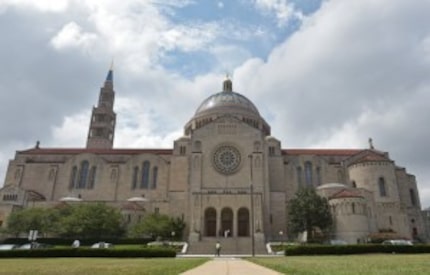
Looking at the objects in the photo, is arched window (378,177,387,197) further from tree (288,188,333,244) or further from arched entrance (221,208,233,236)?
arched entrance (221,208,233,236)

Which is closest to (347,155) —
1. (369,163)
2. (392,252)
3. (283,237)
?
(369,163)

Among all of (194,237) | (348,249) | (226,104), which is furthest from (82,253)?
(226,104)

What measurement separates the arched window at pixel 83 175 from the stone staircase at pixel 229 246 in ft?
90.4

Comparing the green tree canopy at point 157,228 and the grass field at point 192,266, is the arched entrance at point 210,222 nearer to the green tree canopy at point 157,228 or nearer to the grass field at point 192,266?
the green tree canopy at point 157,228

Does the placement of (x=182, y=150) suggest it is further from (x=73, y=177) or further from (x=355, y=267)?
(x=355, y=267)

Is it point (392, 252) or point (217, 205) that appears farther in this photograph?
point (217, 205)

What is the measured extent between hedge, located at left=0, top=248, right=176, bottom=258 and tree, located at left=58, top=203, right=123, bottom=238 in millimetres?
17798

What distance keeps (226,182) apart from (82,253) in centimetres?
2797

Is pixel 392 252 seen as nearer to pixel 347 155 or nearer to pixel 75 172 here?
pixel 347 155

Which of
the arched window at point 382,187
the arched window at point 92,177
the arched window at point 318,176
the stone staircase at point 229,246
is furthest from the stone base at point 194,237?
the arched window at point 382,187

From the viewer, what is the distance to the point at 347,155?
2393 inches

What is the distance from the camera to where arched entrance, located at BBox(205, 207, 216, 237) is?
47.4 metres

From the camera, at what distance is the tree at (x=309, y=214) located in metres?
41.5

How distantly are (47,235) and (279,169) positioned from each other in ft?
123
